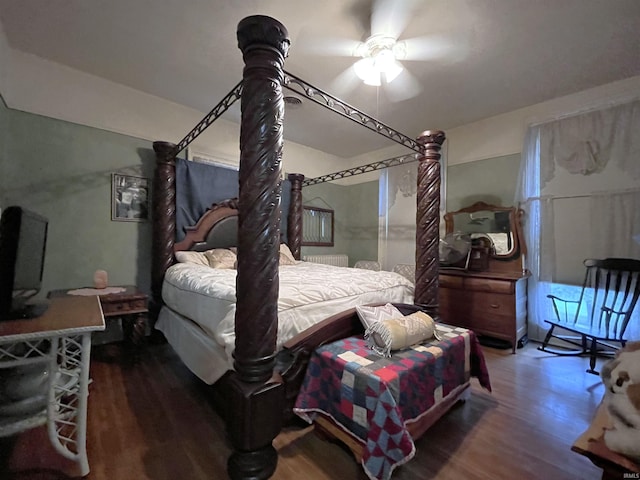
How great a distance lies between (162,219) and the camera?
9.32ft

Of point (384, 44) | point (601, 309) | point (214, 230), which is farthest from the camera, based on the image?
point (214, 230)

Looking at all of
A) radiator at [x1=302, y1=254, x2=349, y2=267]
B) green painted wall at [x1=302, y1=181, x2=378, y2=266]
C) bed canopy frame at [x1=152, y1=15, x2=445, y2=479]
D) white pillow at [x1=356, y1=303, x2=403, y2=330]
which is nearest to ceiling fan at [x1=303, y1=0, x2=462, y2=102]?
bed canopy frame at [x1=152, y1=15, x2=445, y2=479]

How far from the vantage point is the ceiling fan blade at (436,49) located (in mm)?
2156

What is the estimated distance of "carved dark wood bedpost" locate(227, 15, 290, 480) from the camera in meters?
1.21

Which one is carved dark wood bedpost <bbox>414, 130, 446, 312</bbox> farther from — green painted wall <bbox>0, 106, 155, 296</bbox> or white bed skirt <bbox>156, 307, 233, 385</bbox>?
green painted wall <bbox>0, 106, 155, 296</bbox>

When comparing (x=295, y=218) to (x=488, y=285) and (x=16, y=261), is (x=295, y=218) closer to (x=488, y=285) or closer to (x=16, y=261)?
(x=488, y=285)

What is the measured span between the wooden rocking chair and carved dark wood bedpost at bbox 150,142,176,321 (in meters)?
3.96

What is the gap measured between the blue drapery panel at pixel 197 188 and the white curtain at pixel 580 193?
366 cm

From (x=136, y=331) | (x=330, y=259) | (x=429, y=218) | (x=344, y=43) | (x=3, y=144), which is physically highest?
(x=344, y=43)

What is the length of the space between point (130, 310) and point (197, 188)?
1.50 m

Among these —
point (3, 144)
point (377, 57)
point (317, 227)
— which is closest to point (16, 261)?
point (3, 144)

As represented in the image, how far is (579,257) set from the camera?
293 centimetres

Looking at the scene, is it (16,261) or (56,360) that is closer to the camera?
(56,360)

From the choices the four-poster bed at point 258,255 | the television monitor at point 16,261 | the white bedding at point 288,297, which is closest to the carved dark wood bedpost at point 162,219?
the white bedding at point 288,297
